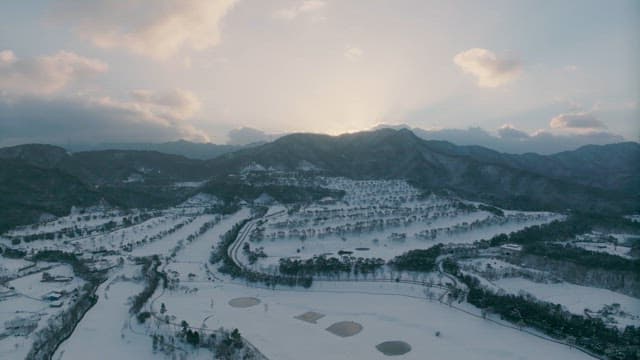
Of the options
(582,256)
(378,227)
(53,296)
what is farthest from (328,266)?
(582,256)

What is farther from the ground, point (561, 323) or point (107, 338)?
point (561, 323)

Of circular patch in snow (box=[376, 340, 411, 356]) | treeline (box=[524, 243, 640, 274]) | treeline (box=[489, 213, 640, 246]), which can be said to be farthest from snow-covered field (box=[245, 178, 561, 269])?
circular patch in snow (box=[376, 340, 411, 356])

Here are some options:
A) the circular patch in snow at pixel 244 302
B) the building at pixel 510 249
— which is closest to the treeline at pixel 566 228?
the building at pixel 510 249

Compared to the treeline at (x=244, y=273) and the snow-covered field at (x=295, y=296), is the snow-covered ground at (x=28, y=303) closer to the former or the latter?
the snow-covered field at (x=295, y=296)

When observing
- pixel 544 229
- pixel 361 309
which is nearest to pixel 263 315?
pixel 361 309

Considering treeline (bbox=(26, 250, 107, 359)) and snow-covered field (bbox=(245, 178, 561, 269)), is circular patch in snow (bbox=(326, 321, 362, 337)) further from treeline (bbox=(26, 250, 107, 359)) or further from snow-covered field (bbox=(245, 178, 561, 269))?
treeline (bbox=(26, 250, 107, 359))

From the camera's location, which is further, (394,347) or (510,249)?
(510,249)

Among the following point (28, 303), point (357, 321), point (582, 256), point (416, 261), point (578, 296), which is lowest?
point (28, 303)

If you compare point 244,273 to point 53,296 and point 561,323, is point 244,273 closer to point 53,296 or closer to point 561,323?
point 53,296
